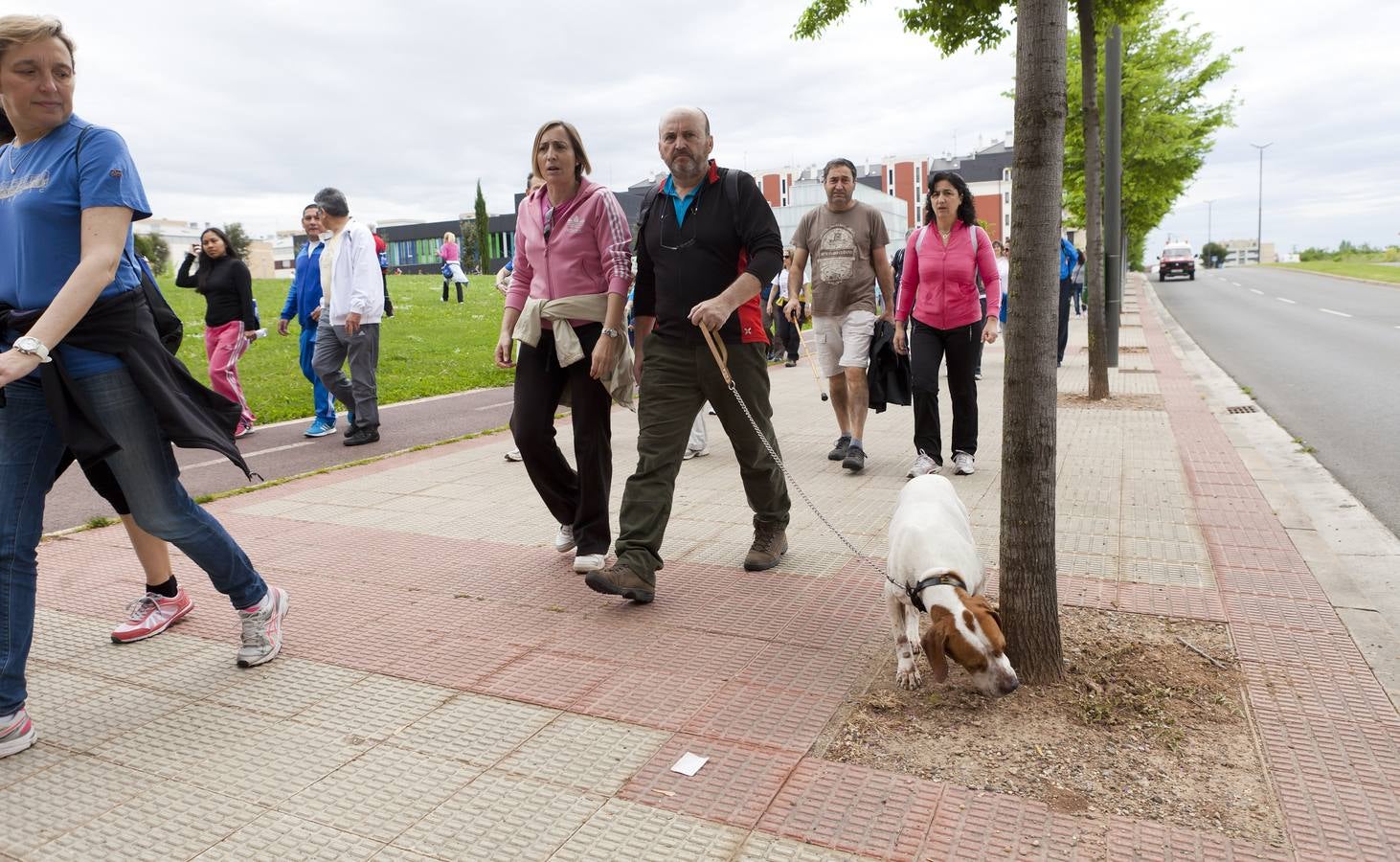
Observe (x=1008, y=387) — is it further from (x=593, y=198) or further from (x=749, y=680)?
(x=593, y=198)

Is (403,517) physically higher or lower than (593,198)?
lower

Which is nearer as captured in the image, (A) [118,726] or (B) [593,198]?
(A) [118,726]

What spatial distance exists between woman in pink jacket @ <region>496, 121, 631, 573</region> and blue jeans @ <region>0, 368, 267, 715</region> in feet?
5.28

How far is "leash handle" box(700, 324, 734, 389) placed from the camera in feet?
14.0

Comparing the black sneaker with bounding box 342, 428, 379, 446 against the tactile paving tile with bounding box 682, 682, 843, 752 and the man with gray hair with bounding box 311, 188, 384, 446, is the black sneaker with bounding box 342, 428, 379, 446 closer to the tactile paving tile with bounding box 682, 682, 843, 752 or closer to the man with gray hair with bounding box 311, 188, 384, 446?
the man with gray hair with bounding box 311, 188, 384, 446

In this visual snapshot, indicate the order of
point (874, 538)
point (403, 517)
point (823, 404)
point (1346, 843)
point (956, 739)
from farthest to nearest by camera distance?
point (823, 404) → point (403, 517) → point (874, 538) → point (956, 739) → point (1346, 843)

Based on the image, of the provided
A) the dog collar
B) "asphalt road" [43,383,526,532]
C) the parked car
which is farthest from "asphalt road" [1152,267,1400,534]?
the parked car

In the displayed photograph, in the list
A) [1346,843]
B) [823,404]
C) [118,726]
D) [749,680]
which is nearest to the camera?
[1346,843]

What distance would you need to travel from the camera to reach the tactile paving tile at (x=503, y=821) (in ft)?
8.06

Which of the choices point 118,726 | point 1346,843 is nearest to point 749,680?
point 1346,843

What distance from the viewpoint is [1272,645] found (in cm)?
358

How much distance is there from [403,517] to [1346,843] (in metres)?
5.04

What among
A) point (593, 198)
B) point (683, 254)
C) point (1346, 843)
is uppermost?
point (593, 198)

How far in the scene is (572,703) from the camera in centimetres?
327
